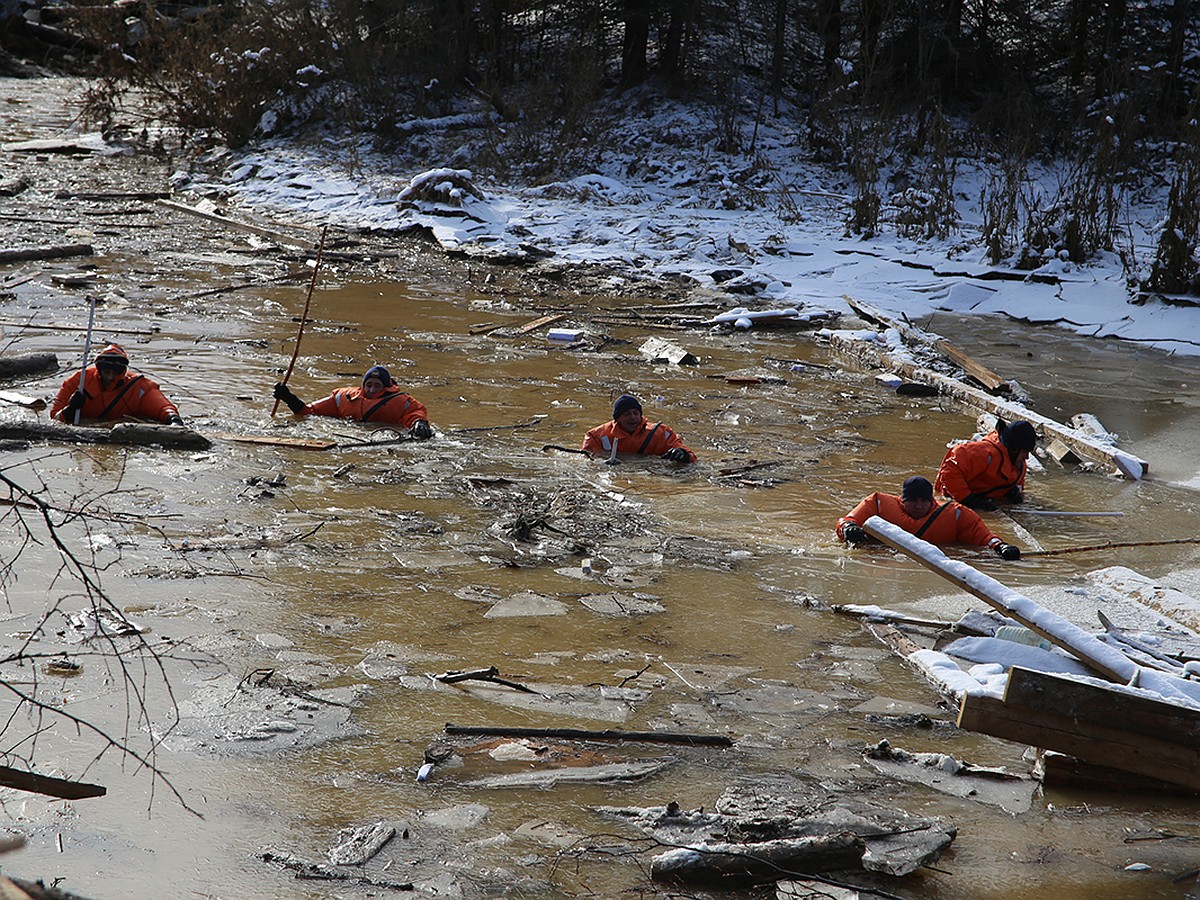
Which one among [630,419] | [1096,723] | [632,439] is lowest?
[632,439]

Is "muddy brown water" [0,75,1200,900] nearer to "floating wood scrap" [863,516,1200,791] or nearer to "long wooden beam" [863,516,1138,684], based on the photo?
"floating wood scrap" [863,516,1200,791]

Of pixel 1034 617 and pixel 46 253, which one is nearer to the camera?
pixel 1034 617

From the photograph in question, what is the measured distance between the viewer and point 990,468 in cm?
1014

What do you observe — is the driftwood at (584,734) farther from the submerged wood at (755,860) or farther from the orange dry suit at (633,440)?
the orange dry suit at (633,440)

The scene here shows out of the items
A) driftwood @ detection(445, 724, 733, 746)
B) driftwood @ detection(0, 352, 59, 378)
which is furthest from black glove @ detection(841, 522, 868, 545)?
driftwood @ detection(0, 352, 59, 378)

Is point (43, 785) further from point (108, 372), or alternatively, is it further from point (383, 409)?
point (383, 409)

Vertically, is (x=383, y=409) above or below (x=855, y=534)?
above

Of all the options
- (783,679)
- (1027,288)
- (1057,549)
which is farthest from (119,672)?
(1027,288)

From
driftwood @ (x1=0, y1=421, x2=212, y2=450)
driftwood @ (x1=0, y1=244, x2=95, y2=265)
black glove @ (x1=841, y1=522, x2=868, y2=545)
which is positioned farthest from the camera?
driftwood @ (x1=0, y1=244, x2=95, y2=265)

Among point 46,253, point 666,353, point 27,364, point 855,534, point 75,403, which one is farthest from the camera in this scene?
point 46,253

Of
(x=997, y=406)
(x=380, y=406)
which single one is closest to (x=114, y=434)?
(x=380, y=406)

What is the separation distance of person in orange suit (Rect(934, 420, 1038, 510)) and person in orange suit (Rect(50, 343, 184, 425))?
721 centimetres

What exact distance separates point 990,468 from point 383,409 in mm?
5830

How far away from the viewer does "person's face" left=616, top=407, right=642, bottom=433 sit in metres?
10.7
